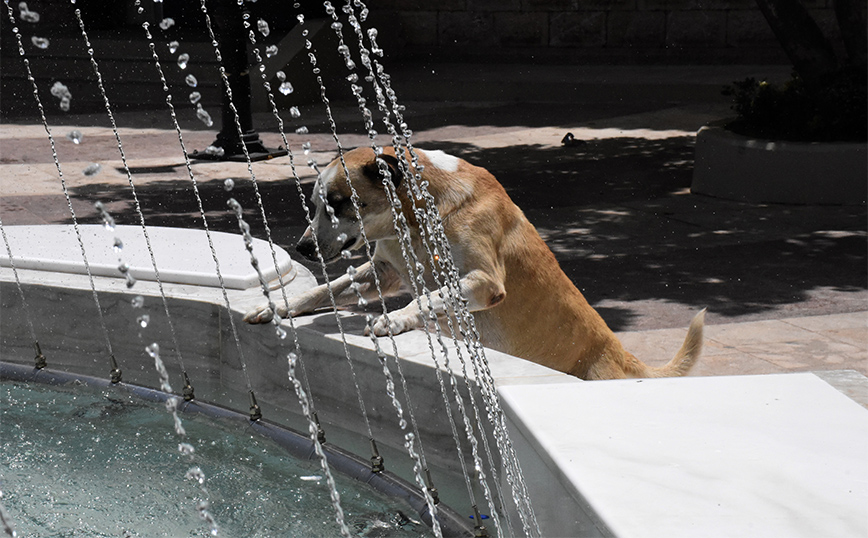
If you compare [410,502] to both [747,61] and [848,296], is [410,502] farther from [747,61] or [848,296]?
[747,61]

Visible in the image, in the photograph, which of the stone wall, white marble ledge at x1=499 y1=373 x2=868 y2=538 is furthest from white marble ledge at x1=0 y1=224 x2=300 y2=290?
the stone wall

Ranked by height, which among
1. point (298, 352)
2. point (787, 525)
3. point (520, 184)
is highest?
point (787, 525)

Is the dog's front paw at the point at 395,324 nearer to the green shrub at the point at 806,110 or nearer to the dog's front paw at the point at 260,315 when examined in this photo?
the dog's front paw at the point at 260,315

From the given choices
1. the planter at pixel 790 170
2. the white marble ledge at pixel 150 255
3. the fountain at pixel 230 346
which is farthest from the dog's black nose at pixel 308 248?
the planter at pixel 790 170

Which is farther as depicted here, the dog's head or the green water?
the dog's head

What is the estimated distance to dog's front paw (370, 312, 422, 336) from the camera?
3.92 metres

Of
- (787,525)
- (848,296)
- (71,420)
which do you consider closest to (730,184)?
(848,296)

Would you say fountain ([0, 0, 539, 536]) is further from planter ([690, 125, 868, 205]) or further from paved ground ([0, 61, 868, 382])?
planter ([690, 125, 868, 205])

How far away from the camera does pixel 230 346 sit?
4.47m

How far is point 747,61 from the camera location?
17.5 meters

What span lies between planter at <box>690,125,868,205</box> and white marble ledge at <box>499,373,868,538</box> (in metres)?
6.87

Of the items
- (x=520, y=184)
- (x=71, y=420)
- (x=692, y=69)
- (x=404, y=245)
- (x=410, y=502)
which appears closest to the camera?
(x=410, y=502)

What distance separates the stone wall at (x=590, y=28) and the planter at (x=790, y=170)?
833 centimetres

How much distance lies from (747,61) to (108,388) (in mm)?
15296
